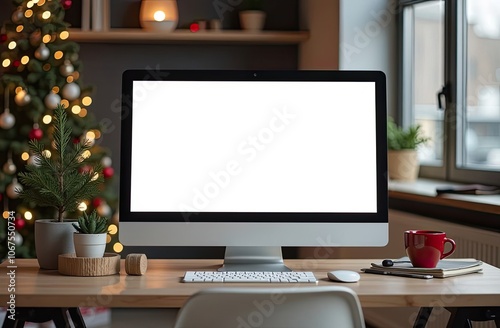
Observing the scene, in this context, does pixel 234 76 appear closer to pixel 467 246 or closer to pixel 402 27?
pixel 467 246

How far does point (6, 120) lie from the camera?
13.7ft

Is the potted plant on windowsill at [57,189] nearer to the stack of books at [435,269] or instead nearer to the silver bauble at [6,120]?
the stack of books at [435,269]

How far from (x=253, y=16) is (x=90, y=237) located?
2.96 m

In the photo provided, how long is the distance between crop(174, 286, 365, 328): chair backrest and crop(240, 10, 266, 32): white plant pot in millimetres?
3383

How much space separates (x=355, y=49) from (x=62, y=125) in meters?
2.54

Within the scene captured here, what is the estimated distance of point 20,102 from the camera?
4.19m

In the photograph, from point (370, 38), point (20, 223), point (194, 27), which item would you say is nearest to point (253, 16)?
point (194, 27)

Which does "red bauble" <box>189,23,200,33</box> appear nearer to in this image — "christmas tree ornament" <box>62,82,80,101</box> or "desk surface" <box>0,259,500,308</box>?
"christmas tree ornament" <box>62,82,80,101</box>

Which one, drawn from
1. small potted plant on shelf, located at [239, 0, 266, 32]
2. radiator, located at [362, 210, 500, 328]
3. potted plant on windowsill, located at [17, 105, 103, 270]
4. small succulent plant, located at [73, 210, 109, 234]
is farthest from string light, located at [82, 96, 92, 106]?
small succulent plant, located at [73, 210, 109, 234]

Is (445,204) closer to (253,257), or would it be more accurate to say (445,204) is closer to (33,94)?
(253,257)

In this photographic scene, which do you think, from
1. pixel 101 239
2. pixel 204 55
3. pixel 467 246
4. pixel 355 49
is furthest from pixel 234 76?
pixel 204 55

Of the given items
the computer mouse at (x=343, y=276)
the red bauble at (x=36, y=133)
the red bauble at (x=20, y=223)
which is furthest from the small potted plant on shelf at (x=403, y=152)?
the computer mouse at (x=343, y=276)

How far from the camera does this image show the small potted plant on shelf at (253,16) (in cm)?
471

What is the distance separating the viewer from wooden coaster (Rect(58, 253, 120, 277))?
6.29ft
